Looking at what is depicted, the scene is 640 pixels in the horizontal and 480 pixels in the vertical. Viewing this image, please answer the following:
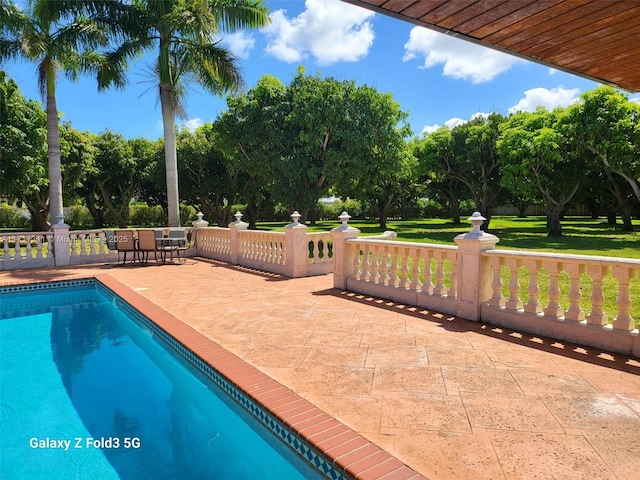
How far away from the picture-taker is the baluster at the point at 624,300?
4645mm

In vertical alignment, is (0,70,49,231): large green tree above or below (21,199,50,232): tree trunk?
above

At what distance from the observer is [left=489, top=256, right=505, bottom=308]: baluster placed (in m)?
5.95

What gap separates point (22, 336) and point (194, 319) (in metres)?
3.29

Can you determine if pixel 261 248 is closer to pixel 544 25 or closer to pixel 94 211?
pixel 544 25

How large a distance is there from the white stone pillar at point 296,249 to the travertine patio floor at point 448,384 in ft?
9.98

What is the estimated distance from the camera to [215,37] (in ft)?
47.5

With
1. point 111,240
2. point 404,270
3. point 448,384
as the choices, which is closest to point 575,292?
point 448,384

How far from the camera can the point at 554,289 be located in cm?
530

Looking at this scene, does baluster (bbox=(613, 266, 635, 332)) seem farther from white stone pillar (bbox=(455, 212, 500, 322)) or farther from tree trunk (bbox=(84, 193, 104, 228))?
tree trunk (bbox=(84, 193, 104, 228))

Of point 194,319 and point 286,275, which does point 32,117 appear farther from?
point 194,319

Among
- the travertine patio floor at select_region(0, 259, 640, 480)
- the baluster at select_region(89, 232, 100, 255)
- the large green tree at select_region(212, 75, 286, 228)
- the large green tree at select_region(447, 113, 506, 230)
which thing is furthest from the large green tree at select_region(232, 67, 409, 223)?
the large green tree at select_region(447, 113, 506, 230)

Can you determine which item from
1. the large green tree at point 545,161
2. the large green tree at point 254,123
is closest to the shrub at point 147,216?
the large green tree at point 254,123

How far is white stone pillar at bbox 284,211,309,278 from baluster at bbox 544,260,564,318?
20.3 ft

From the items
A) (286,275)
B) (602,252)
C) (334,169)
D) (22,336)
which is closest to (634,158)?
(602,252)
